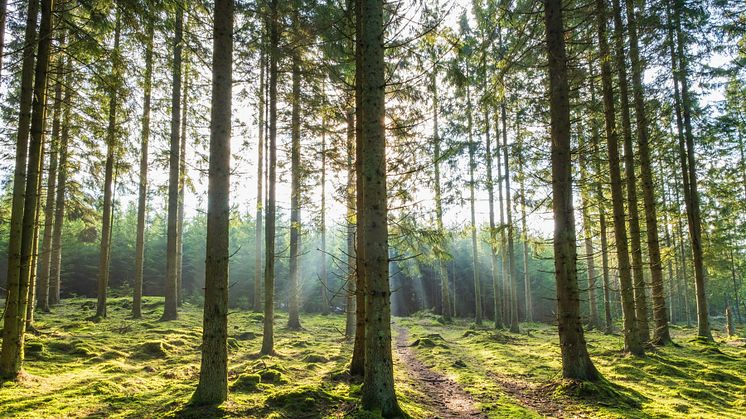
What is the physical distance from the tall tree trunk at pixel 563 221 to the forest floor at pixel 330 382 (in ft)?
1.67

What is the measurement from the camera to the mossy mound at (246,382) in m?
6.35

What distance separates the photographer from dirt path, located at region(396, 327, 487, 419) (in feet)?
18.8

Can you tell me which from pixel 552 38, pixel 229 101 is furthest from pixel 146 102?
pixel 552 38

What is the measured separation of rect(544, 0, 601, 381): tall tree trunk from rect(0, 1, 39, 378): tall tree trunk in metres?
8.98

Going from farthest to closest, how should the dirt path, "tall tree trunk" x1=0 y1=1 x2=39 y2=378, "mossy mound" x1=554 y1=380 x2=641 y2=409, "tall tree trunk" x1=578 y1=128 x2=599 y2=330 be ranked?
"tall tree trunk" x1=578 y1=128 x2=599 y2=330 → "tall tree trunk" x1=0 y1=1 x2=39 y2=378 → "mossy mound" x1=554 y1=380 x2=641 y2=409 → the dirt path

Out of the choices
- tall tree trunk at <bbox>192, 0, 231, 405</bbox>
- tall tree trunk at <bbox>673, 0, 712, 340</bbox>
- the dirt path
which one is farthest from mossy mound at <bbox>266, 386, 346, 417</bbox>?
tall tree trunk at <bbox>673, 0, 712, 340</bbox>

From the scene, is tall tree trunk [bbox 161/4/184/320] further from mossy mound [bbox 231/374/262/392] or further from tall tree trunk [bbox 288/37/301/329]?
mossy mound [bbox 231/374/262/392]

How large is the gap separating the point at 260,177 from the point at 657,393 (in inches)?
611

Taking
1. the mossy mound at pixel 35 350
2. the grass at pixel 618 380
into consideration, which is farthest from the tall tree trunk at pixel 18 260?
the grass at pixel 618 380

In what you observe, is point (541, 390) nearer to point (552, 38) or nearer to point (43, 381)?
point (552, 38)

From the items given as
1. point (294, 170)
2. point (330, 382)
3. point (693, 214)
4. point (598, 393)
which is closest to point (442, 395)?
point (330, 382)

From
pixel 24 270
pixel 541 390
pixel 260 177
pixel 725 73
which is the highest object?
pixel 725 73

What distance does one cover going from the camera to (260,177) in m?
17.4

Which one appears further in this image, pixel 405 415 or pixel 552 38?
pixel 552 38
